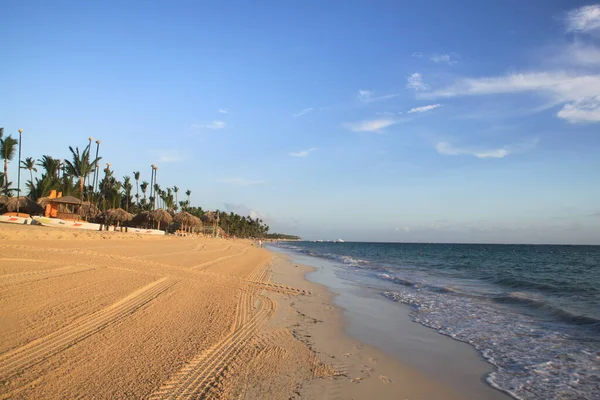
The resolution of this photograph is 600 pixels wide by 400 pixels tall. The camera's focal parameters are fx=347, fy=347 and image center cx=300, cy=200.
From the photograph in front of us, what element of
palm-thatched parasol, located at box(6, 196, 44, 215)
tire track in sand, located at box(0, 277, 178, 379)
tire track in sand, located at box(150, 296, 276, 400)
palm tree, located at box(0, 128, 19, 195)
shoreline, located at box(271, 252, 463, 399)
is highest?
palm tree, located at box(0, 128, 19, 195)

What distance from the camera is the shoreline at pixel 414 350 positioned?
15.8ft

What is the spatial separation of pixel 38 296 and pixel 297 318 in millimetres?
4974

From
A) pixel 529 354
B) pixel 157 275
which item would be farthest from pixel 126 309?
pixel 529 354

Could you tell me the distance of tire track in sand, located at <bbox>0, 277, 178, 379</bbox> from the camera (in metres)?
3.71

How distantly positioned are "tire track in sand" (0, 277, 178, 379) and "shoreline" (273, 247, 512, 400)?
3502mm

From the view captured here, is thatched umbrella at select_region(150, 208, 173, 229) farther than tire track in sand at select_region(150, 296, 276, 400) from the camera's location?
Yes

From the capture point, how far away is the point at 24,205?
106ft

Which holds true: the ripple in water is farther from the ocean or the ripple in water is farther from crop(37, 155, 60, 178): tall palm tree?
crop(37, 155, 60, 178): tall palm tree

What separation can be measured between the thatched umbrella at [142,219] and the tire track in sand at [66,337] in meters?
41.3

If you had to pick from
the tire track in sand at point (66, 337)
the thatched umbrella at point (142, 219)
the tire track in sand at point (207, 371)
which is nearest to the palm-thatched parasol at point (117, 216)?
the thatched umbrella at point (142, 219)

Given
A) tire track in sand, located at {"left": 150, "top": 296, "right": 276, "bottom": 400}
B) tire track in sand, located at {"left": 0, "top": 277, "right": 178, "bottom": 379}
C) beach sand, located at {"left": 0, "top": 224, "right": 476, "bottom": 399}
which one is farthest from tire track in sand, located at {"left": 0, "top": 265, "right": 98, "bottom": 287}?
tire track in sand, located at {"left": 150, "top": 296, "right": 276, "bottom": 400}

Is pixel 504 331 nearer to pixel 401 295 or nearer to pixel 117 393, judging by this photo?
pixel 401 295

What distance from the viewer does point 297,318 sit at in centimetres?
786

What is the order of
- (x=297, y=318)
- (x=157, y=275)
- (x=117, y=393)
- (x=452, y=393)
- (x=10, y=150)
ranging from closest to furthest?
(x=117, y=393) → (x=452, y=393) → (x=297, y=318) → (x=157, y=275) → (x=10, y=150)
